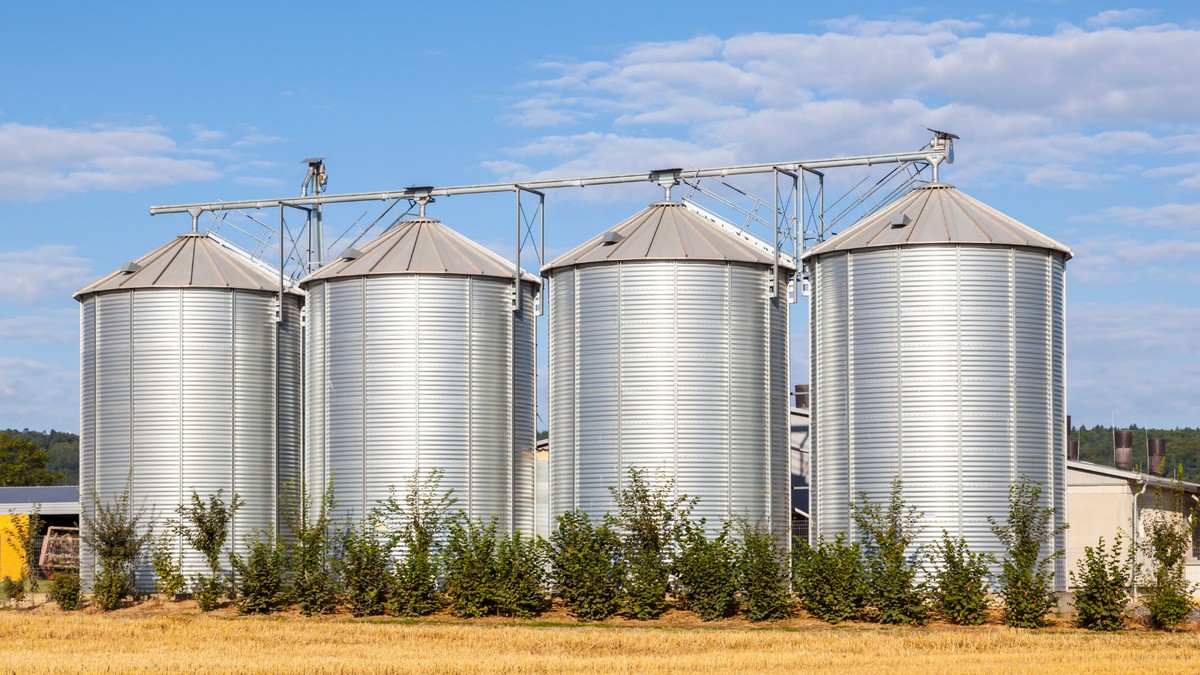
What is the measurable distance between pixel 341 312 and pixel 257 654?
53.5 ft

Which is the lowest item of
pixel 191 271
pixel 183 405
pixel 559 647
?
pixel 559 647

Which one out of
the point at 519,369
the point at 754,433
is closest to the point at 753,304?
the point at 754,433

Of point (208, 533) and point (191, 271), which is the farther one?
point (191, 271)

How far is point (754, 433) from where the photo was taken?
48125 mm

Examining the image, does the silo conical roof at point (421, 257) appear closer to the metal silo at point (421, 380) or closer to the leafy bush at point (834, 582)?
the metal silo at point (421, 380)

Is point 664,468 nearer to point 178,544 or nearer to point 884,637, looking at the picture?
point 884,637

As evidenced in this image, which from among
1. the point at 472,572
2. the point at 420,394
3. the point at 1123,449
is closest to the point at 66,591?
the point at 420,394

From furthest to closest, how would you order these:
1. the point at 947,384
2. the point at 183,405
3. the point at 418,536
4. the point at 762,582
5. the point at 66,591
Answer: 1. the point at 183,405
2. the point at 66,591
3. the point at 418,536
4. the point at 947,384
5. the point at 762,582

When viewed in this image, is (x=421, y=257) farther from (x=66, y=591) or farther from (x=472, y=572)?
(x=66, y=591)

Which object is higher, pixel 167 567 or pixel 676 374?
pixel 676 374

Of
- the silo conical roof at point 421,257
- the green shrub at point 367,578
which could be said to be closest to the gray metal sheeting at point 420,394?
the silo conical roof at point 421,257

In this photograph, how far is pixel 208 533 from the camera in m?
50.8

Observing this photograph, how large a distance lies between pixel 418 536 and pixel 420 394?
4.50 meters

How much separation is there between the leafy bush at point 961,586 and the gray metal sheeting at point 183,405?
74.5 ft
